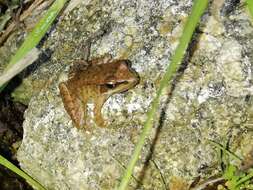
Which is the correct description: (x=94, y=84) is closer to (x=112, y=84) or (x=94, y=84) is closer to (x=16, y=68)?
(x=112, y=84)

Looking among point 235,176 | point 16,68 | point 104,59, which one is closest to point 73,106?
point 104,59

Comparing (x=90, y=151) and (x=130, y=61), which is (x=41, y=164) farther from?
(x=130, y=61)

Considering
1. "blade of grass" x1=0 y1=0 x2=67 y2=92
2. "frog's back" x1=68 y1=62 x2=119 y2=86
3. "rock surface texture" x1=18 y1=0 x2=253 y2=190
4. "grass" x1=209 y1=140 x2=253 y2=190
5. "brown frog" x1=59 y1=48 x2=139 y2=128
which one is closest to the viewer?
"blade of grass" x1=0 y1=0 x2=67 y2=92

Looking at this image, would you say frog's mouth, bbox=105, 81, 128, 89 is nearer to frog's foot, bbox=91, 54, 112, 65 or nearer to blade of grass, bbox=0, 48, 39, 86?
frog's foot, bbox=91, 54, 112, 65

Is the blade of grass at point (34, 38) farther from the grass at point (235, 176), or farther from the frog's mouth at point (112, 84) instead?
the grass at point (235, 176)

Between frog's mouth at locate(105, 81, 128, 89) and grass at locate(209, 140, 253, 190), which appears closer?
grass at locate(209, 140, 253, 190)

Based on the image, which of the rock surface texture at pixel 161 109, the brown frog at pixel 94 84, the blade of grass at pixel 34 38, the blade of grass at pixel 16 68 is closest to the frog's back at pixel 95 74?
the brown frog at pixel 94 84

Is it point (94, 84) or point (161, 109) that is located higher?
point (94, 84)

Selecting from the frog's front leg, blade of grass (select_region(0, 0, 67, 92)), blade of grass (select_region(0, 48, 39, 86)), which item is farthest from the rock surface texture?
blade of grass (select_region(0, 0, 67, 92))

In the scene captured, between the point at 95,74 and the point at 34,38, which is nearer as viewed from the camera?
the point at 34,38
